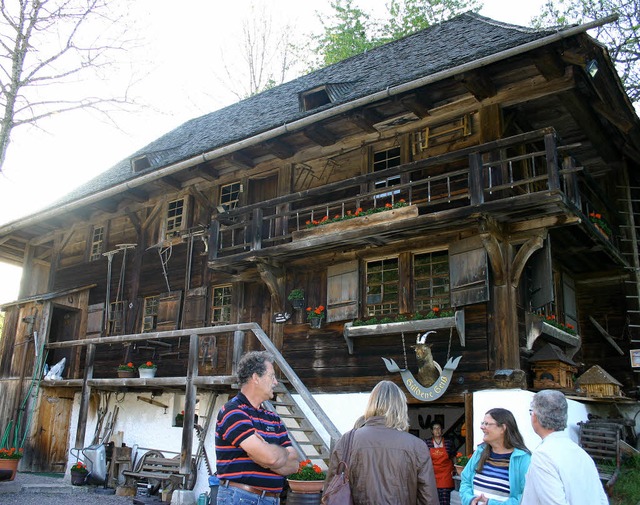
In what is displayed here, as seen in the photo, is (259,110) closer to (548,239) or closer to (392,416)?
(548,239)

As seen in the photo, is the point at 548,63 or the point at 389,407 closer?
the point at 389,407

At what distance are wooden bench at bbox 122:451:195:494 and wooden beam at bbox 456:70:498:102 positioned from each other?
835 cm

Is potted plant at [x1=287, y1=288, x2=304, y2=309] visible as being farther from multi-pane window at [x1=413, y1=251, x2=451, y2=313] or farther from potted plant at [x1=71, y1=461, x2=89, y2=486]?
potted plant at [x1=71, y1=461, x2=89, y2=486]

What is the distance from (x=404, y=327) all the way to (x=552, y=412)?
6801 millimetres

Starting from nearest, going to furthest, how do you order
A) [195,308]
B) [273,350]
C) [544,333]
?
[544,333] → [273,350] → [195,308]

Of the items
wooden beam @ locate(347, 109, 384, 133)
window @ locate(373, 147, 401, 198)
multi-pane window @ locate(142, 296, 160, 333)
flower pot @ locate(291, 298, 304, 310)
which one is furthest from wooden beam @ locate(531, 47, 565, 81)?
multi-pane window @ locate(142, 296, 160, 333)

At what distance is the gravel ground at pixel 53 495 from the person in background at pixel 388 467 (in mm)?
9167

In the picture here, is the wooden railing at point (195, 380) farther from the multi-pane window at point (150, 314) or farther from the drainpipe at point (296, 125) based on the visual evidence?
the drainpipe at point (296, 125)

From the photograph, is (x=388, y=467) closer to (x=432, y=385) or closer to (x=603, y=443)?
(x=432, y=385)

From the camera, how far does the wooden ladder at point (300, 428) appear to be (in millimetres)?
9894

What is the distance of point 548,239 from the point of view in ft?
35.7

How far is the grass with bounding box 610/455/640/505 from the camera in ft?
29.4

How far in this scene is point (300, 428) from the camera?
1041cm

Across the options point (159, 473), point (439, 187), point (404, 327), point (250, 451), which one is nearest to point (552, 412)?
point (250, 451)
